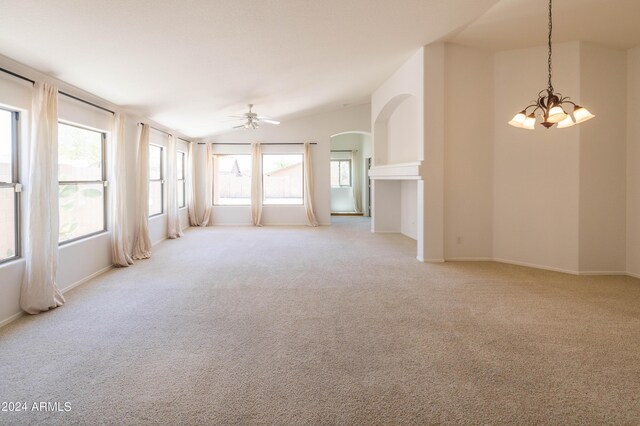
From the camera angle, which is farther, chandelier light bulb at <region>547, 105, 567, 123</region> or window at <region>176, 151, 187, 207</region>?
window at <region>176, 151, 187, 207</region>

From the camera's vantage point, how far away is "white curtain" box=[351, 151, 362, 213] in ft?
45.7

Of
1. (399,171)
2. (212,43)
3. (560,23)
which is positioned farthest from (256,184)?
(560,23)

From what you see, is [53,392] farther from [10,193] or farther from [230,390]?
[10,193]

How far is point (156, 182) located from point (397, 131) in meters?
5.39

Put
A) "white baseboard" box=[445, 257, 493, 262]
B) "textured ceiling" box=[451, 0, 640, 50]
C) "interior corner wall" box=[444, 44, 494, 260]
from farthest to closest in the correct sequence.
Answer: "white baseboard" box=[445, 257, 493, 262] → "interior corner wall" box=[444, 44, 494, 260] → "textured ceiling" box=[451, 0, 640, 50]

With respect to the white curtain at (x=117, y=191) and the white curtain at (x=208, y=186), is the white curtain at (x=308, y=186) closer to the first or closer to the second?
the white curtain at (x=208, y=186)

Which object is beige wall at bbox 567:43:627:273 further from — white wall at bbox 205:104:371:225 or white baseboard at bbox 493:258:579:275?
white wall at bbox 205:104:371:225

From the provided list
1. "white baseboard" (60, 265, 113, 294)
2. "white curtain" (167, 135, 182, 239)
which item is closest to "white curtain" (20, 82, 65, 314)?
"white baseboard" (60, 265, 113, 294)

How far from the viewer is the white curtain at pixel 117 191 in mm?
5578

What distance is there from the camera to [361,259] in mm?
6168

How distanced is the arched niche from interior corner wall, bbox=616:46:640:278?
3062 mm

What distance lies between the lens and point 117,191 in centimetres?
559

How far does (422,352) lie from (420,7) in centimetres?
387

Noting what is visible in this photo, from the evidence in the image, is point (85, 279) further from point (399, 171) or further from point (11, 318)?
point (399, 171)
